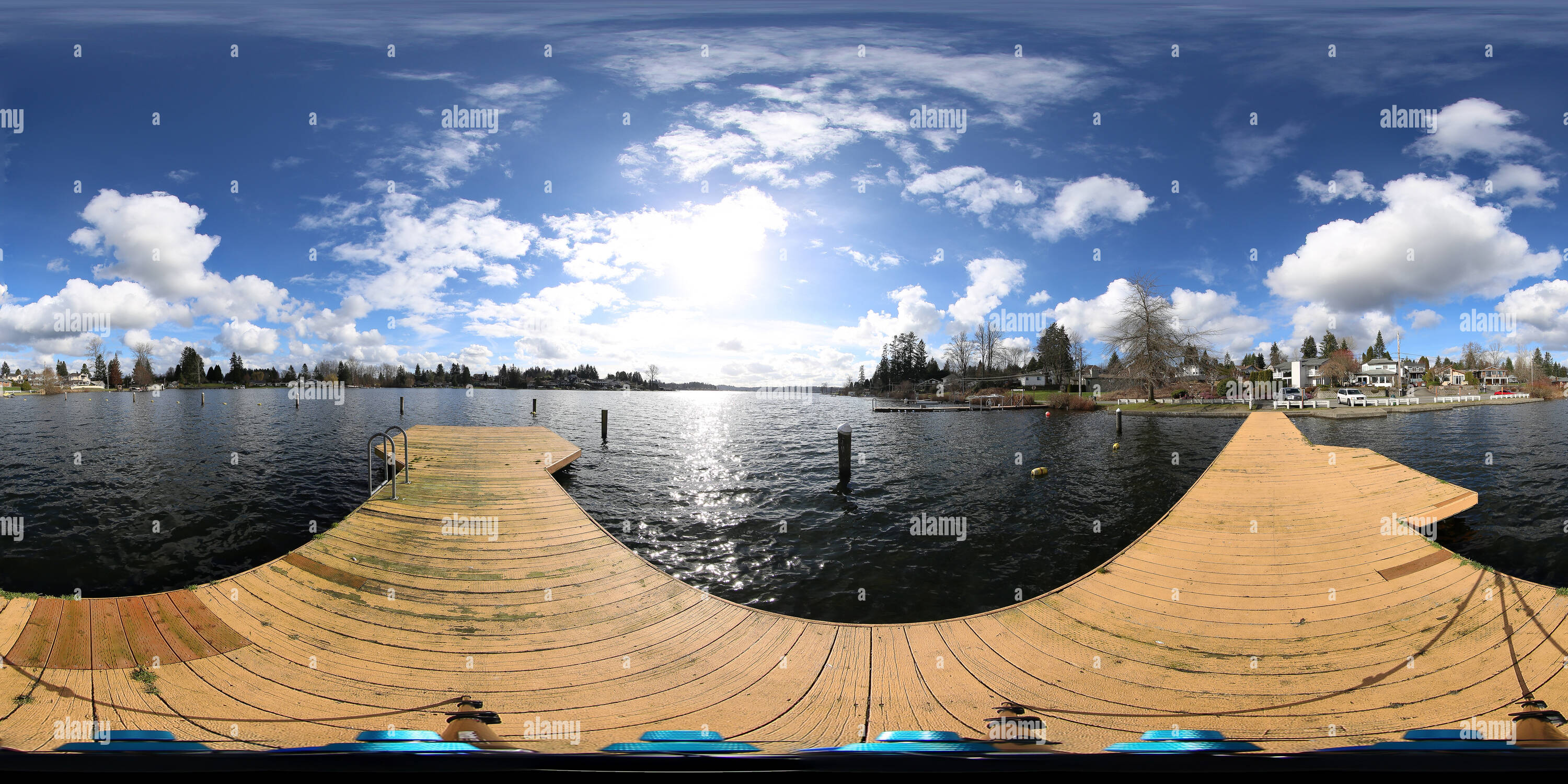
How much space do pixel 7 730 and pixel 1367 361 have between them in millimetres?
89981

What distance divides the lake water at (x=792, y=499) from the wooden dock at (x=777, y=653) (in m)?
2.11

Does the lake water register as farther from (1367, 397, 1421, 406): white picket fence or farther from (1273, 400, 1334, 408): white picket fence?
(1367, 397, 1421, 406): white picket fence

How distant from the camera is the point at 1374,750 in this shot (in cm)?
154

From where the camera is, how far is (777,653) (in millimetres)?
3348

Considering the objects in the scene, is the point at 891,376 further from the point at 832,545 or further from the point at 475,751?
the point at 475,751

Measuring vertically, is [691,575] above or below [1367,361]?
below

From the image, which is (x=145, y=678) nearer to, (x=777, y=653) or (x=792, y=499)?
(x=777, y=653)

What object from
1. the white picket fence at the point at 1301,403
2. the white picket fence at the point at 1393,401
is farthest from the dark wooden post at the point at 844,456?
the white picket fence at the point at 1393,401

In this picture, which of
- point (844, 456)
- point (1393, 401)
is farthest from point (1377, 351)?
point (844, 456)

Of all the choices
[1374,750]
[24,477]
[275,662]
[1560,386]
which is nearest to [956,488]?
[1374,750]

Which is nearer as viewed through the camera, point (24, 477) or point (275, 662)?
point (275, 662)

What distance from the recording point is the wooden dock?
2711mm

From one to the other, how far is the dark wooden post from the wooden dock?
7.47m

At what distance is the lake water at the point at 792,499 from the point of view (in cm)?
672
